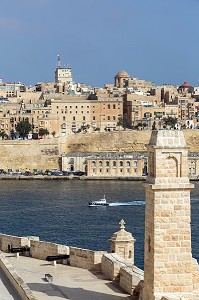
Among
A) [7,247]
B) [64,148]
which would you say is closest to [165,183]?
[7,247]

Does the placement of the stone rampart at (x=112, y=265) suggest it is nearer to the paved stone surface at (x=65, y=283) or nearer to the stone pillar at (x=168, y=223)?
the paved stone surface at (x=65, y=283)

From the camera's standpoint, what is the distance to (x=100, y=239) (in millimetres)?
24875

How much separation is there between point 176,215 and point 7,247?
14.3ft

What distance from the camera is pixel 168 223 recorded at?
24.9 ft

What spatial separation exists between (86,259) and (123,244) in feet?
1.56

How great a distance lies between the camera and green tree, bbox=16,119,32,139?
5950cm

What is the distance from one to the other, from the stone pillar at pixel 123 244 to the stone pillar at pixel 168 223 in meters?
2.11

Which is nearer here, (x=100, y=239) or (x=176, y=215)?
(x=176, y=215)

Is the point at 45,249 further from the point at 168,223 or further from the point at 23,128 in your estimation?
the point at 23,128

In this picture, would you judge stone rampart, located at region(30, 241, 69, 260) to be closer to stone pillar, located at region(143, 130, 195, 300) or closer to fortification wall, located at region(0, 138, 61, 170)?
stone pillar, located at region(143, 130, 195, 300)

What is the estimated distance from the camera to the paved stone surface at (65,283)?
848cm

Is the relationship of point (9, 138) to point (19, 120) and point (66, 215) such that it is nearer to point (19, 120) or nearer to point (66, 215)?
point (19, 120)

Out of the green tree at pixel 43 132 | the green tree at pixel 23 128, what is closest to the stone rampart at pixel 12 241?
the green tree at pixel 23 128

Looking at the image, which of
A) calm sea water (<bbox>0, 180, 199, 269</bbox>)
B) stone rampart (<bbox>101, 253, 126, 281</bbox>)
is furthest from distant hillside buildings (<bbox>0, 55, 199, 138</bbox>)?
stone rampart (<bbox>101, 253, 126, 281</bbox>)
